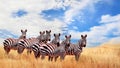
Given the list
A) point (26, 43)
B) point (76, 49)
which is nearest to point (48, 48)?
point (26, 43)

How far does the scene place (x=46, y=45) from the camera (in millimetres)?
16656

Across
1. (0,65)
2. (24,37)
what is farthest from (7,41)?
(0,65)

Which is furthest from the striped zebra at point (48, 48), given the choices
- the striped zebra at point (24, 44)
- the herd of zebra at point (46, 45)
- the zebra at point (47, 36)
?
the striped zebra at point (24, 44)

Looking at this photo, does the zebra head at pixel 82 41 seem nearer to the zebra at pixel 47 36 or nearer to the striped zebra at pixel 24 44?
the zebra at pixel 47 36

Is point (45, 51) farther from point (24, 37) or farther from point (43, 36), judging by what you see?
point (24, 37)

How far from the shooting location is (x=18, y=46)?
64.7 feet

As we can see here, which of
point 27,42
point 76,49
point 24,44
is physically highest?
point 27,42

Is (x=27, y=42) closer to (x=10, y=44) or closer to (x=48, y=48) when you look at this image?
(x=10, y=44)

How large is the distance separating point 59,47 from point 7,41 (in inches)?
195

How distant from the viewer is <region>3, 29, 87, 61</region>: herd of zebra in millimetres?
16359

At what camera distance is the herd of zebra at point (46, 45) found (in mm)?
16359

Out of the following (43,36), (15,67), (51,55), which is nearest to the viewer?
(15,67)

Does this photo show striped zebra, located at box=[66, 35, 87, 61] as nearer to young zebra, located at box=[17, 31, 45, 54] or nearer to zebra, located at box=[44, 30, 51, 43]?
zebra, located at box=[44, 30, 51, 43]

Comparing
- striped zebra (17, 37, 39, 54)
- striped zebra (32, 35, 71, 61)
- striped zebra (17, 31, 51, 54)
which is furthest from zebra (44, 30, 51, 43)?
striped zebra (32, 35, 71, 61)
